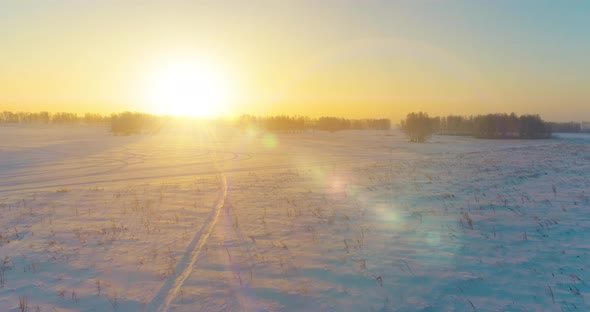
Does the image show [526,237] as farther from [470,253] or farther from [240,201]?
[240,201]

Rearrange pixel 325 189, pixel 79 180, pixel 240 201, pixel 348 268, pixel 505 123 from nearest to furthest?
1. pixel 348 268
2. pixel 240 201
3. pixel 325 189
4. pixel 79 180
5. pixel 505 123

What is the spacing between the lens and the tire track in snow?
5871mm

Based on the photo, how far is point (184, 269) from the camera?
23.4 ft

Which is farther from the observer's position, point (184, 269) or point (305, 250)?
point (305, 250)

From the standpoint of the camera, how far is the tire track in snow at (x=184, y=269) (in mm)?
5871

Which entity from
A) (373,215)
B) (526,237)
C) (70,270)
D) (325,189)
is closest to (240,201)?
(325,189)

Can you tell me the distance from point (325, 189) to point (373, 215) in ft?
16.6

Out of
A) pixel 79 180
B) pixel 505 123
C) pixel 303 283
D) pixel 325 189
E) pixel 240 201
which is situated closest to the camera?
pixel 303 283

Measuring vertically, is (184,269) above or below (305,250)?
below

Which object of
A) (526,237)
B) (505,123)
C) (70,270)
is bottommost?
(70,270)

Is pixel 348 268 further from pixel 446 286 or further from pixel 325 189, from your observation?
pixel 325 189

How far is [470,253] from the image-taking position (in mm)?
7348

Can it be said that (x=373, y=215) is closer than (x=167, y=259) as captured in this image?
No

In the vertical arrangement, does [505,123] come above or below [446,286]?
above
